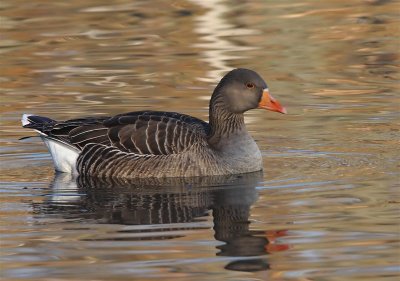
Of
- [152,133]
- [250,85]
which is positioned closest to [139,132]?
[152,133]

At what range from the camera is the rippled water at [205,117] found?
453 inches

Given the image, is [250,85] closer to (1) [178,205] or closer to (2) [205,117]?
(1) [178,205]

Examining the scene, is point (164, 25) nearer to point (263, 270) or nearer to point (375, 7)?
point (375, 7)

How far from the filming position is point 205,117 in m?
19.1

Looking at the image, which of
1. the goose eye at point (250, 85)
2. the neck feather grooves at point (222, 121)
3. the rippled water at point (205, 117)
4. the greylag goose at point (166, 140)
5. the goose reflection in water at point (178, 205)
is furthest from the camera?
the neck feather grooves at point (222, 121)

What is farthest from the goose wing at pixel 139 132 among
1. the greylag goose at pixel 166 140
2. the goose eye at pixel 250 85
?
the goose eye at pixel 250 85

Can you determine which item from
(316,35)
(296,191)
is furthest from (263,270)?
(316,35)

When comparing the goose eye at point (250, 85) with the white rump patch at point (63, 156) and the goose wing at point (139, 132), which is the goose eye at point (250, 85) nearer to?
the goose wing at point (139, 132)

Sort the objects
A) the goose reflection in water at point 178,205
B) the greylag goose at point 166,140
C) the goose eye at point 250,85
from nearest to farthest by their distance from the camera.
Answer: the goose reflection in water at point 178,205 < the greylag goose at point 166,140 < the goose eye at point 250,85

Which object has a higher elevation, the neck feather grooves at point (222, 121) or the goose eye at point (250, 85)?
the goose eye at point (250, 85)

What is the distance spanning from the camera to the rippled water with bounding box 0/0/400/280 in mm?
11508

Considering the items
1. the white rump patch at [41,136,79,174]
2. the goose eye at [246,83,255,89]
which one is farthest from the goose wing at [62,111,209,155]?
the goose eye at [246,83,255,89]

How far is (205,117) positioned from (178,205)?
17.8ft

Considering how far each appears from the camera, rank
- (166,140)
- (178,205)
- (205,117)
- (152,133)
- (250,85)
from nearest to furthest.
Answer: (178,205), (166,140), (152,133), (250,85), (205,117)
